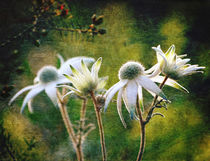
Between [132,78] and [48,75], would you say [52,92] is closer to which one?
[48,75]

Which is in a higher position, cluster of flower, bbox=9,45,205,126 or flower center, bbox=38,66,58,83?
flower center, bbox=38,66,58,83

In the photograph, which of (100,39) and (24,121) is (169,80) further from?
(24,121)

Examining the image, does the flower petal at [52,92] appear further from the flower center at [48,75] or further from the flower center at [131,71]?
the flower center at [131,71]

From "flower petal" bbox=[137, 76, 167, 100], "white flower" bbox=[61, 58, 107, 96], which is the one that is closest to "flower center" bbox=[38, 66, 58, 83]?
"white flower" bbox=[61, 58, 107, 96]

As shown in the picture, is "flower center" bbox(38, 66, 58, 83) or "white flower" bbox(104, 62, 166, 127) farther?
"flower center" bbox(38, 66, 58, 83)

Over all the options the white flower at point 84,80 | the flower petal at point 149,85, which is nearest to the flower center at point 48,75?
the white flower at point 84,80

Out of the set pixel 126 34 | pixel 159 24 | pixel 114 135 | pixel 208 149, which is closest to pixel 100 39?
pixel 126 34

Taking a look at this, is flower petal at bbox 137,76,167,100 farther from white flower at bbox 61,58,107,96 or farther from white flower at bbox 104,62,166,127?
white flower at bbox 61,58,107,96

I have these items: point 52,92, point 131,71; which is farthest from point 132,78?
point 52,92
